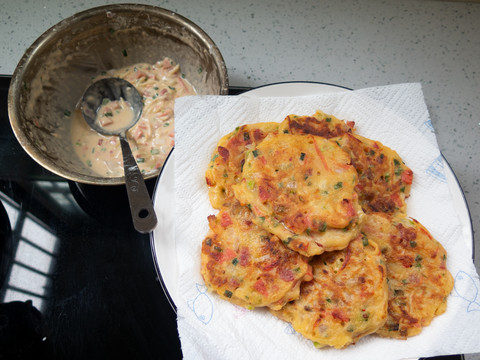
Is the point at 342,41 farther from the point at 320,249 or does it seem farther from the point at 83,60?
the point at 320,249

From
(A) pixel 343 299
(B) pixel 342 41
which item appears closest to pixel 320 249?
(A) pixel 343 299

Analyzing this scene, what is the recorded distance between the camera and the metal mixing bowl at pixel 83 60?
2.09 meters

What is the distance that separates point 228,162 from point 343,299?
0.72m

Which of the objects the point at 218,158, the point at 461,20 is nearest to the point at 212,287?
the point at 218,158

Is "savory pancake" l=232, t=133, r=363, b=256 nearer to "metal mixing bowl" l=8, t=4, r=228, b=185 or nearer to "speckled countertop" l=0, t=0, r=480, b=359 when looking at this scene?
"metal mixing bowl" l=8, t=4, r=228, b=185

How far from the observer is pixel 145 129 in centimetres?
229

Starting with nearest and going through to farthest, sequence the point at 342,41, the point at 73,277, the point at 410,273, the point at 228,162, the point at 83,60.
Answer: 1. the point at 410,273
2. the point at 228,162
3. the point at 73,277
4. the point at 83,60
5. the point at 342,41

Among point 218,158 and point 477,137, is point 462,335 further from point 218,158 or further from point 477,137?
point 477,137

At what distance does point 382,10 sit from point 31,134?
2327 mm

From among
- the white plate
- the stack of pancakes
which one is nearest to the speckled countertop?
the white plate

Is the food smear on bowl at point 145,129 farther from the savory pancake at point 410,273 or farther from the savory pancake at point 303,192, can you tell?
the savory pancake at point 410,273

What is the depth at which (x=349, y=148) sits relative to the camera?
1791mm

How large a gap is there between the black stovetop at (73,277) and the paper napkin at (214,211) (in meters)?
0.43

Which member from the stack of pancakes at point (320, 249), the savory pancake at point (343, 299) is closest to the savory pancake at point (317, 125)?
the stack of pancakes at point (320, 249)
